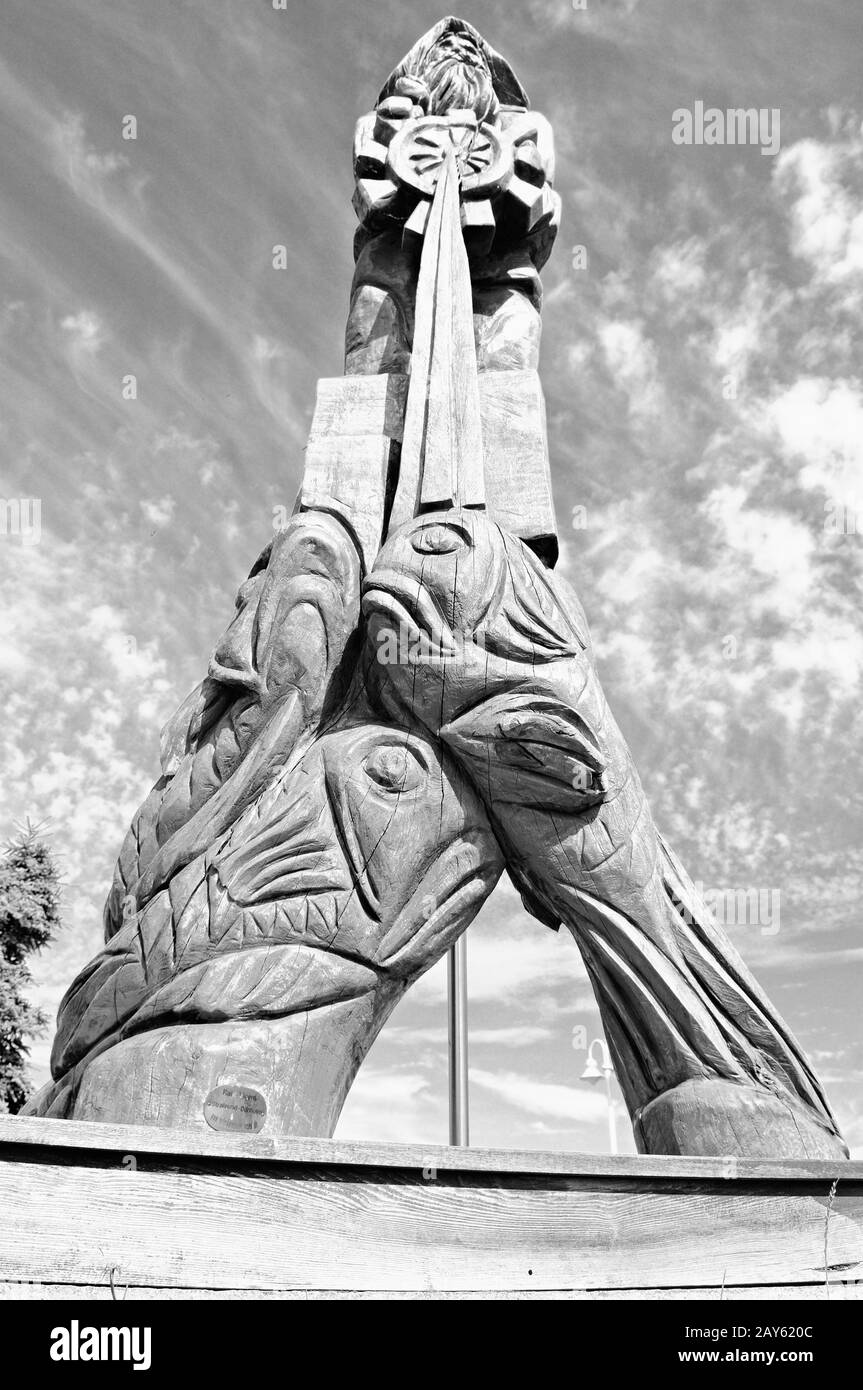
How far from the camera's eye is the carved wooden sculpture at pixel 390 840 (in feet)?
12.3

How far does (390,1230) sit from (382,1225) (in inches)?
1.0

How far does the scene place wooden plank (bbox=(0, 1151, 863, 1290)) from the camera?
2.69 metres

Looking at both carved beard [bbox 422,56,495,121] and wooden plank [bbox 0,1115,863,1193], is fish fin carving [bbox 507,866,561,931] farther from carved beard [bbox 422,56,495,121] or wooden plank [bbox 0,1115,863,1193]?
carved beard [bbox 422,56,495,121]

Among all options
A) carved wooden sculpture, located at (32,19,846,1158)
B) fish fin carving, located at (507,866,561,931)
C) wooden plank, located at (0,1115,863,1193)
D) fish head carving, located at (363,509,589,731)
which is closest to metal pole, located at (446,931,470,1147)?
fish fin carving, located at (507,866,561,931)

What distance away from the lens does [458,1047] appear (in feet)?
19.9

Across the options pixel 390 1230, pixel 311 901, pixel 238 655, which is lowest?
pixel 390 1230

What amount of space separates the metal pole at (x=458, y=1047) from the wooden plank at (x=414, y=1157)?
2.89 m

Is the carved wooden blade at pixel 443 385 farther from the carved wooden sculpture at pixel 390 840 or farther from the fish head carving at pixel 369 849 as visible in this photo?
the fish head carving at pixel 369 849

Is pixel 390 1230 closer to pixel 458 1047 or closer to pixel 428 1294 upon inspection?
pixel 428 1294

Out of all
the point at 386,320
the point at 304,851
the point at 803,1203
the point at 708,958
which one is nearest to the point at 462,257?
the point at 386,320

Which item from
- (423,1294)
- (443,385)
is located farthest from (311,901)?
(443,385)

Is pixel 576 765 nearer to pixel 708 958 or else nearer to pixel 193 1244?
pixel 708 958

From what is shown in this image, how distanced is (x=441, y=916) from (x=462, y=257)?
3.11 m

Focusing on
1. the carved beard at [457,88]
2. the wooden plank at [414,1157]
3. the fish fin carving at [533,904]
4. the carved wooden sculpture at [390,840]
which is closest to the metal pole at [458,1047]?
the fish fin carving at [533,904]
